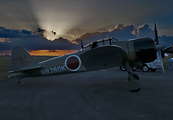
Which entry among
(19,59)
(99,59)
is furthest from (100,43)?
(19,59)

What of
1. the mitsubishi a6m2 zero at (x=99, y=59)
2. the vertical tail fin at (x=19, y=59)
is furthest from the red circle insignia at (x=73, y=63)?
the vertical tail fin at (x=19, y=59)

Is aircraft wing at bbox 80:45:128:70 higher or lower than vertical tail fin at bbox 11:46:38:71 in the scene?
lower

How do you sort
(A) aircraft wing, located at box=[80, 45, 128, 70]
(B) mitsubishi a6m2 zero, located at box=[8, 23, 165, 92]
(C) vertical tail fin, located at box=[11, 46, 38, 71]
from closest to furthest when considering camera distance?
(A) aircraft wing, located at box=[80, 45, 128, 70] < (B) mitsubishi a6m2 zero, located at box=[8, 23, 165, 92] < (C) vertical tail fin, located at box=[11, 46, 38, 71]

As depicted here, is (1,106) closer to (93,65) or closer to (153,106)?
(93,65)

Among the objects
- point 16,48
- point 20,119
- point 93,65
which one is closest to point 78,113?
point 20,119

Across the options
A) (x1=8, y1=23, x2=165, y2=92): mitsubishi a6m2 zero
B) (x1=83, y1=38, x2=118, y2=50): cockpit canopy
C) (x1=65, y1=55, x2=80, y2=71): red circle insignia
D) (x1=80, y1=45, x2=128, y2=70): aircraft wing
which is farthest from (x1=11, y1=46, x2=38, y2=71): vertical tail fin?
(x1=80, y1=45, x2=128, y2=70): aircraft wing

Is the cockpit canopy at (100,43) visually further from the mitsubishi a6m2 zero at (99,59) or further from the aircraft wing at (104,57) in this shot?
the aircraft wing at (104,57)

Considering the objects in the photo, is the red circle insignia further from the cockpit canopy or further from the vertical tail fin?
the vertical tail fin

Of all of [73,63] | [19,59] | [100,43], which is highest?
[100,43]

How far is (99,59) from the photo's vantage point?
5520mm

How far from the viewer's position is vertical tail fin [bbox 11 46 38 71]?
7363mm

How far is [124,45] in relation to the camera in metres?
5.93

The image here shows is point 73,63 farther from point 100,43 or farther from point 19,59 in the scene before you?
point 19,59

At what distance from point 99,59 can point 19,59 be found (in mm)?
5419
